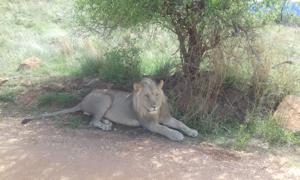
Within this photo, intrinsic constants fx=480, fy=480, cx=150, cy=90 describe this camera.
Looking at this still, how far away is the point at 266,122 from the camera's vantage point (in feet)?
22.8

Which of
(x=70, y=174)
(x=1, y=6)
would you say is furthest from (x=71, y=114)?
(x=1, y=6)

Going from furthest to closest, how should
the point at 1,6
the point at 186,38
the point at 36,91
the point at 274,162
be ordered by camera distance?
the point at 1,6, the point at 36,91, the point at 186,38, the point at 274,162

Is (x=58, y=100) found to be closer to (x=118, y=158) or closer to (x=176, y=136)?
(x=176, y=136)

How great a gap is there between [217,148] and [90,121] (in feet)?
6.92

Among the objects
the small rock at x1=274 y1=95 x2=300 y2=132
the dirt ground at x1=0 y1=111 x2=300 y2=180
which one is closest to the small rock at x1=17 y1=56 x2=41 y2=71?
the dirt ground at x1=0 y1=111 x2=300 y2=180

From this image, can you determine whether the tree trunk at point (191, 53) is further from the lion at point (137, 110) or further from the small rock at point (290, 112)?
the small rock at point (290, 112)

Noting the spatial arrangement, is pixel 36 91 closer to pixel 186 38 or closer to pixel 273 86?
pixel 186 38

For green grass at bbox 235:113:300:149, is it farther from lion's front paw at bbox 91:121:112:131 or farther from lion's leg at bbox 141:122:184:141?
lion's front paw at bbox 91:121:112:131

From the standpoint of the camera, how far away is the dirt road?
5469 millimetres

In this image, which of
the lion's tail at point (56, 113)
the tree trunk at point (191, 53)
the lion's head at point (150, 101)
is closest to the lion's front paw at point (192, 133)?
the lion's head at point (150, 101)

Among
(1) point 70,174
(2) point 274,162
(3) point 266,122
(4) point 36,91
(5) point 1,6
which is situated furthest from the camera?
(5) point 1,6

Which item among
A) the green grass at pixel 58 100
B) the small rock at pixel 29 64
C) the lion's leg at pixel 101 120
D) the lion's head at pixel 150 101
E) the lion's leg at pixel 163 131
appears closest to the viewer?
the lion's leg at pixel 163 131

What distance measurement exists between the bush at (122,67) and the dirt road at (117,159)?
1833 millimetres

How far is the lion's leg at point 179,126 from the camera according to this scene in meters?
6.84
